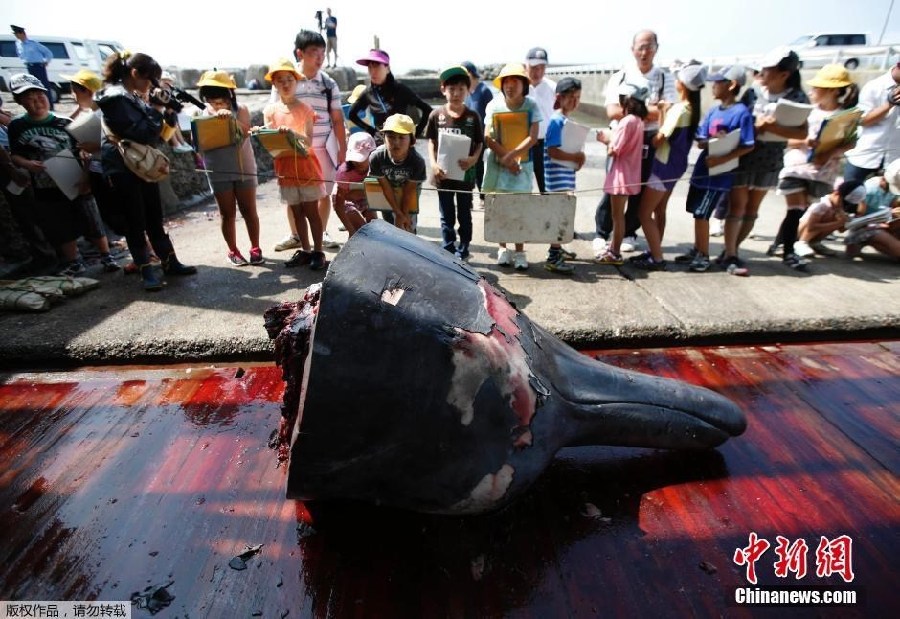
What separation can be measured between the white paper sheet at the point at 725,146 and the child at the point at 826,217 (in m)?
1.28

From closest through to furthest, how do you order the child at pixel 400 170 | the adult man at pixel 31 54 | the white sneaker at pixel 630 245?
1. the child at pixel 400 170
2. the white sneaker at pixel 630 245
3. the adult man at pixel 31 54

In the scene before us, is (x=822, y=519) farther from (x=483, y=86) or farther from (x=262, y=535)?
(x=483, y=86)

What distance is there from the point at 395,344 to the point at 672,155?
3.46 meters

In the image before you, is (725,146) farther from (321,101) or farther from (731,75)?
(321,101)

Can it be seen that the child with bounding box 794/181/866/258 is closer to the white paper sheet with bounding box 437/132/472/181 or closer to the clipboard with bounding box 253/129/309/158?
the white paper sheet with bounding box 437/132/472/181

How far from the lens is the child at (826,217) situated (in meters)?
4.59

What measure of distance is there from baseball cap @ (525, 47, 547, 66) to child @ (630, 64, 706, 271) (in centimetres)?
137

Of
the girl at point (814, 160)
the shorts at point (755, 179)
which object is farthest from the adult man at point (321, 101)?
the girl at point (814, 160)

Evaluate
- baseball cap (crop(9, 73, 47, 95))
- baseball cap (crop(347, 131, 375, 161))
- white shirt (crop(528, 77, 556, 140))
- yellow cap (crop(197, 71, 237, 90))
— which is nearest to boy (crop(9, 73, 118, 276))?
baseball cap (crop(9, 73, 47, 95))

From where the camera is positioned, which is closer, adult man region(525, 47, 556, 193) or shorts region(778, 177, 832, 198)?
shorts region(778, 177, 832, 198)

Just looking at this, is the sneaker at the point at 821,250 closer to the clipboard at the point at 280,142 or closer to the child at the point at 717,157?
the child at the point at 717,157

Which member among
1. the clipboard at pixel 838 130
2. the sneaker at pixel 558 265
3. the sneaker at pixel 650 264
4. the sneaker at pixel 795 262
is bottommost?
the sneaker at pixel 795 262

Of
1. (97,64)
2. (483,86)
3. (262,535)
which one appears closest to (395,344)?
(262,535)

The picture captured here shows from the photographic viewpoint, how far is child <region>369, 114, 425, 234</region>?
3742mm
